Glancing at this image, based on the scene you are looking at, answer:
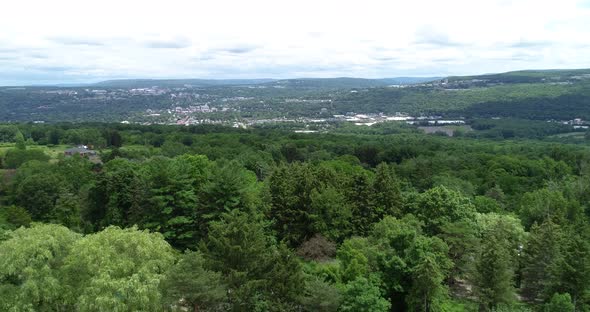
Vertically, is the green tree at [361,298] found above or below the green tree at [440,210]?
below

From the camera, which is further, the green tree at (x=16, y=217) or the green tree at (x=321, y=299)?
the green tree at (x=16, y=217)

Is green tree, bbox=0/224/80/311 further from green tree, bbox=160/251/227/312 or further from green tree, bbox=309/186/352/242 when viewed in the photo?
green tree, bbox=309/186/352/242

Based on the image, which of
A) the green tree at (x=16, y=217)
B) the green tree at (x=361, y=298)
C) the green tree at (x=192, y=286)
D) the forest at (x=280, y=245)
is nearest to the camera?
the green tree at (x=192, y=286)

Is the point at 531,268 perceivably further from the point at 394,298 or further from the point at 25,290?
the point at 25,290

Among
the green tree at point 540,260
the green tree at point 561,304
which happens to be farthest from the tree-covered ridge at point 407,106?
the green tree at point 561,304

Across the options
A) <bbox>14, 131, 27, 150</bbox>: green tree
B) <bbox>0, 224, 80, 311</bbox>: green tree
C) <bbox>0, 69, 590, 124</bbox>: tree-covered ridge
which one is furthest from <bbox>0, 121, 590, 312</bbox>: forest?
<bbox>0, 69, 590, 124</bbox>: tree-covered ridge

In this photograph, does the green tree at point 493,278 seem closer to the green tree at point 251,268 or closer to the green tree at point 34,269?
the green tree at point 251,268

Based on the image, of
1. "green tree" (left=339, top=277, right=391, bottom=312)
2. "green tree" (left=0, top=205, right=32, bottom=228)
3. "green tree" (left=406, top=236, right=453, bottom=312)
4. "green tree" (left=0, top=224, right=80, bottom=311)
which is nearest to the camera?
"green tree" (left=0, top=224, right=80, bottom=311)

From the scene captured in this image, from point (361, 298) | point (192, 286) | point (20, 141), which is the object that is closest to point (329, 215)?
point (361, 298)
